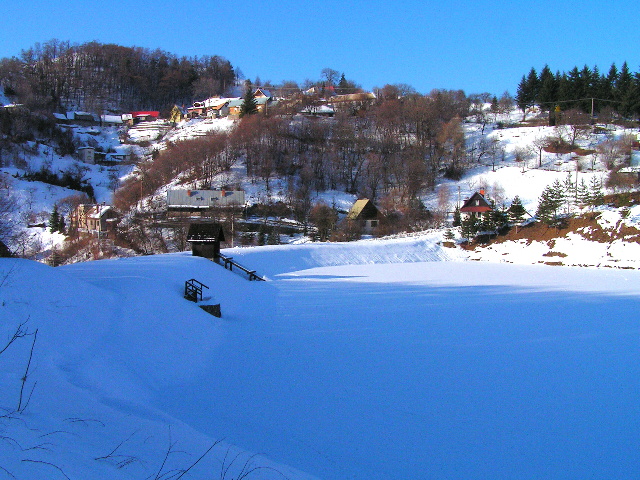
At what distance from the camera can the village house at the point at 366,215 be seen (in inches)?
1732

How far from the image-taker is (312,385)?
24.9ft

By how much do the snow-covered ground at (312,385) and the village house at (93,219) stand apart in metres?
30.6

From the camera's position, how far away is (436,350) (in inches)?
376

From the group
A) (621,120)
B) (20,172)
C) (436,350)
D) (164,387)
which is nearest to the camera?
(164,387)

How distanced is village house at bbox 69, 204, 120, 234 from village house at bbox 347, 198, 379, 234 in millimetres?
23965

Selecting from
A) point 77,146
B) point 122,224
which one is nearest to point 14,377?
point 122,224

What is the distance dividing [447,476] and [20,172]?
64.5 metres

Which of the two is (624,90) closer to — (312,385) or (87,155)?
(312,385)

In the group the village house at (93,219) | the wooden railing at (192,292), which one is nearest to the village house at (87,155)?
the village house at (93,219)

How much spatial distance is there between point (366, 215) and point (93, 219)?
27195 millimetres

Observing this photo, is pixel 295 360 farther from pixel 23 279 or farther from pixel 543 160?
pixel 543 160

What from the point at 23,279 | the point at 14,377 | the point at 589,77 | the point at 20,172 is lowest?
the point at 14,377

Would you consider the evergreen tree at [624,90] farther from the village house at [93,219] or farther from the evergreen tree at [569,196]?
the village house at [93,219]

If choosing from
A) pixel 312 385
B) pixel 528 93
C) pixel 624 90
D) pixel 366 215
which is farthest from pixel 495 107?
pixel 312 385
